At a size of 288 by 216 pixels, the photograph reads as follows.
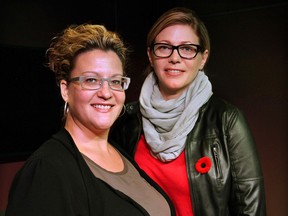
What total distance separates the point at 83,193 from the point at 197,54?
0.94 m

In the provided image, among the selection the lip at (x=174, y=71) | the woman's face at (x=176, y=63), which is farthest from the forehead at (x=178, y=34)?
the lip at (x=174, y=71)

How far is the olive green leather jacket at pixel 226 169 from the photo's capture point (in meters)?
1.86

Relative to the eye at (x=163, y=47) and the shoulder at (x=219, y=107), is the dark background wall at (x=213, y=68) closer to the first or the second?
the eye at (x=163, y=47)

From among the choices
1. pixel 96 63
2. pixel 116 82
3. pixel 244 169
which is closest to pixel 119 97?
pixel 116 82

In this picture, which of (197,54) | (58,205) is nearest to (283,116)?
(197,54)

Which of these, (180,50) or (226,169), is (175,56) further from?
(226,169)

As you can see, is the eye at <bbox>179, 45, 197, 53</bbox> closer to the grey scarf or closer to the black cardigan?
the grey scarf

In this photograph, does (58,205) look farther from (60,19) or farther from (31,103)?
(60,19)

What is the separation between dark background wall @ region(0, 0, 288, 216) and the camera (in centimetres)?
269

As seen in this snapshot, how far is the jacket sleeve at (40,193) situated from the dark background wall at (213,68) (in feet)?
4.79

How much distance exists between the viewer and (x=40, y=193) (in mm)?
1213

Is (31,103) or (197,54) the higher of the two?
(197,54)

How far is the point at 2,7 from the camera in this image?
2.64 meters

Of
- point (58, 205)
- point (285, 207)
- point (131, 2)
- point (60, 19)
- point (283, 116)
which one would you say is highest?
point (131, 2)
